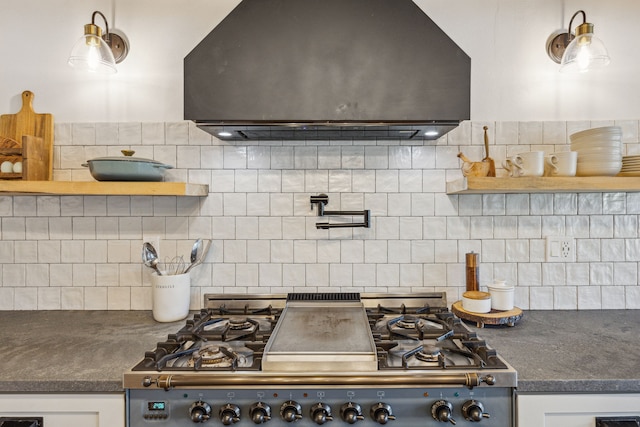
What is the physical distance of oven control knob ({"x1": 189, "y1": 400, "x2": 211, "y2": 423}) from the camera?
3.39 feet

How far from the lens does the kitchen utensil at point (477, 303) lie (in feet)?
4.90

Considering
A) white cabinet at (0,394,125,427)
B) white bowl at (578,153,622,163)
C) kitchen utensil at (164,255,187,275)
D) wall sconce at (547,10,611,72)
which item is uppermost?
wall sconce at (547,10,611,72)

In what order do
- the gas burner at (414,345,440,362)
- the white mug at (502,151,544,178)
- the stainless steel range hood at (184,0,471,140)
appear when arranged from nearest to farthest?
the gas burner at (414,345,440,362) → the stainless steel range hood at (184,0,471,140) → the white mug at (502,151,544,178)

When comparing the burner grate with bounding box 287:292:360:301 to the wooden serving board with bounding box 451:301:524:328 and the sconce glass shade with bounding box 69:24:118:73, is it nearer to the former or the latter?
the wooden serving board with bounding box 451:301:524:328

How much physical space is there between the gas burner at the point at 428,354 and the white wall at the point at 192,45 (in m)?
1.09

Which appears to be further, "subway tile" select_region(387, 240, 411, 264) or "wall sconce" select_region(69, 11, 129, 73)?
"subway tile" select_region(387, 240, 411, 264)

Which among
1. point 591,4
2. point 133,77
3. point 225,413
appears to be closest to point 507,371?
point 225,413

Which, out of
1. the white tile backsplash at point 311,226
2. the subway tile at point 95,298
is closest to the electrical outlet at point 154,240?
the white tile backsplash at point 311,226

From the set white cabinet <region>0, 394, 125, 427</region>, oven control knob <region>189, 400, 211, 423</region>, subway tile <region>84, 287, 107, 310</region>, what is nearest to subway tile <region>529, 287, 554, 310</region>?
oven control knob <region>189, 400, 211, 423</region>

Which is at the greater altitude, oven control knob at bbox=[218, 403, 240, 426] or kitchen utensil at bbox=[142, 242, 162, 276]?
kitchen utensil at bbox=[142, 242, 162, 276]

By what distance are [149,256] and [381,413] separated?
1.19 meters

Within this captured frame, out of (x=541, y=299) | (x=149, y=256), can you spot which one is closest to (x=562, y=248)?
(x=541, y=299)

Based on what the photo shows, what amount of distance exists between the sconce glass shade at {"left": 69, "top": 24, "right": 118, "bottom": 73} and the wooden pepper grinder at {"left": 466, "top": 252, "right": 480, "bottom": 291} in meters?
1.77

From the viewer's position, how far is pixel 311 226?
5.74ft
